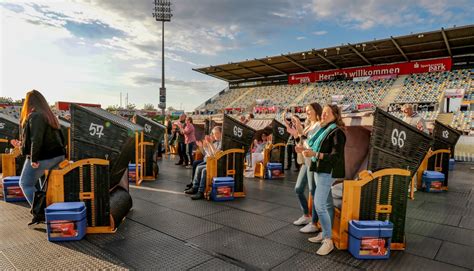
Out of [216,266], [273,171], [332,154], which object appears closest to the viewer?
[216,266]

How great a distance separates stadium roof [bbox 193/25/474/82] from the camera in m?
19.6

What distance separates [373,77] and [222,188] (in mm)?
25220

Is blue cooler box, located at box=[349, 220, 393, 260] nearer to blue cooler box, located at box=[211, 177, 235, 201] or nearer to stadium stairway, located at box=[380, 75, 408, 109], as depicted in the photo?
blue cooler box, located at box=[211, 177, 235, 201]

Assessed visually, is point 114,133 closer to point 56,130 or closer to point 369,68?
point 56,130

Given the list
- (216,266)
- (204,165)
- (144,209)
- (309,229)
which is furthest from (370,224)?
(144,209)

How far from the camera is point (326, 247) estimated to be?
3.27 m

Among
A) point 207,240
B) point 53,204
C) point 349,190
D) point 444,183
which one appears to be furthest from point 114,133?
point 444,183

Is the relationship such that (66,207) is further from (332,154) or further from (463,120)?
(463,120)

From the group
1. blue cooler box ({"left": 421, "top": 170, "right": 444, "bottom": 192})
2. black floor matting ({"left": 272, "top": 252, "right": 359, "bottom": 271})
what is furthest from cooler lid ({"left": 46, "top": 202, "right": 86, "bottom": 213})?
blue cooler box ({"left": 421, "top": 170, "right": 444, "bottom": 192})

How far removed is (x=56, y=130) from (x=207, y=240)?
8.09 feet

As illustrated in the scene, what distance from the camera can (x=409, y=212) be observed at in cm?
495

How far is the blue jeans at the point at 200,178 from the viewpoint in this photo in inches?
223

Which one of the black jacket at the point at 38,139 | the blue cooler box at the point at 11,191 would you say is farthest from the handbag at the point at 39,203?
the blue cooler box at the point at 11,191

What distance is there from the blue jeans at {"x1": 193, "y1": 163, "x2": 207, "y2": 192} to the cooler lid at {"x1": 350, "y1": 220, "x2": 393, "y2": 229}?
10.2 ft
